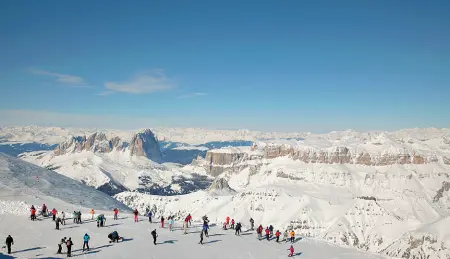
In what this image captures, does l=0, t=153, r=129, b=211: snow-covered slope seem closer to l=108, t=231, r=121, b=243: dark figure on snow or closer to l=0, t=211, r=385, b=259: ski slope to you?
l=0, t=211, r=385, b=259: ski slope

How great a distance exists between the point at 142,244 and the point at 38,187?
50612 millimetres

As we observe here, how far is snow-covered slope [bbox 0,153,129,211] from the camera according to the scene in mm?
83375

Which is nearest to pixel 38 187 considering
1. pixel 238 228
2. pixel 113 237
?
pixel 113 237

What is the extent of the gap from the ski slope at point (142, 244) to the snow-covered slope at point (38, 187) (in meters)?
18.5

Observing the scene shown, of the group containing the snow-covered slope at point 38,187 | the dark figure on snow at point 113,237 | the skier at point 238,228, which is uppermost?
the snow-covered slope at point 38,187

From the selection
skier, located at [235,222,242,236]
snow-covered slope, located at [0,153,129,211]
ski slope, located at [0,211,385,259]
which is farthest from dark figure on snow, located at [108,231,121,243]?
snow-covered slope, located at [0,153,129,211]

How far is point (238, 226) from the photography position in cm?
7425

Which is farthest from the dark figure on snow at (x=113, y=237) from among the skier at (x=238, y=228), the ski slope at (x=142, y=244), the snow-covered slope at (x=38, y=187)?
the snow-covered slope at (x=38, y=187)

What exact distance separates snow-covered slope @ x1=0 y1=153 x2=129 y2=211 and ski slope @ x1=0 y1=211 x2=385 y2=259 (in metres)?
18.5

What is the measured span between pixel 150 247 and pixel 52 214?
936 inches

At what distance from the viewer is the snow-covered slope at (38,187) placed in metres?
83.4

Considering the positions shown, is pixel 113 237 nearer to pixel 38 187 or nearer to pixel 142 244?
pixel 142 244

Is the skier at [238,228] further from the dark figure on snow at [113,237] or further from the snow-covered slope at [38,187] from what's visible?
the snow-covered slope at [38,187]

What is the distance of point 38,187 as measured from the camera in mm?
95000
